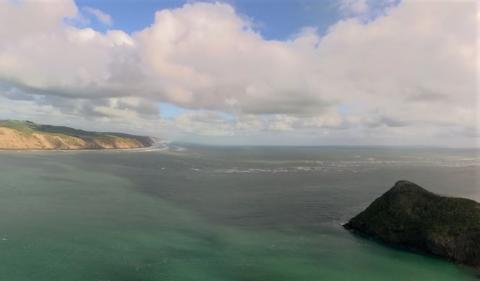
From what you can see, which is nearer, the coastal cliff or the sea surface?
the sea surface

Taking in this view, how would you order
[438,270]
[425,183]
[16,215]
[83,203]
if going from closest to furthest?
[438,270]
[16,215]
[83,203]
[425,183]

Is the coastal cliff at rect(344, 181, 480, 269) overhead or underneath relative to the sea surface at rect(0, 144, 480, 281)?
overhead

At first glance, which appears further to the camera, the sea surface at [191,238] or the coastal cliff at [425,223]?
the coastal cliff at [425,223]

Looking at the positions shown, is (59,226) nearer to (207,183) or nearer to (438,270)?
(438,270)

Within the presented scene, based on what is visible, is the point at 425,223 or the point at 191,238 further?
the point at 191,238

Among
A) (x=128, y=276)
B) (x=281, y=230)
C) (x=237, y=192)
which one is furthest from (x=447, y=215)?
(x=237, y=192)

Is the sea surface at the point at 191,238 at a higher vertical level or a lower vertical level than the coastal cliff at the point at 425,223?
lower

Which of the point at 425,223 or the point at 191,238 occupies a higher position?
the point at 425,223

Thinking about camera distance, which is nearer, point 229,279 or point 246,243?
point 229,279
